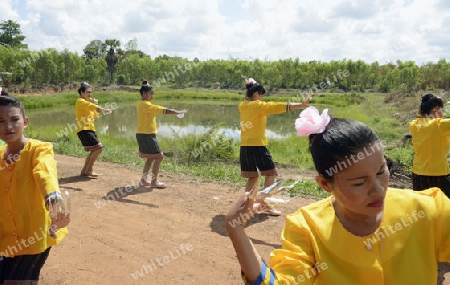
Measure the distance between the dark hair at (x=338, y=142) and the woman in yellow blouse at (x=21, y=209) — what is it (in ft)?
5.11

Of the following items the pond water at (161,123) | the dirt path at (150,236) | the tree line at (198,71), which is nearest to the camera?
the dirt path at (150,236)

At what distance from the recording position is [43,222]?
2.39 m

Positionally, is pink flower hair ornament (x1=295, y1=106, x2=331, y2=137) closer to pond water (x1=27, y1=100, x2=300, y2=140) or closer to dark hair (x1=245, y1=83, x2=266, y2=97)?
dark hair (x1=245, y1=83, x2=266, y2=97)

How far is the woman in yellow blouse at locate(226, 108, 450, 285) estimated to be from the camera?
133 centimetres

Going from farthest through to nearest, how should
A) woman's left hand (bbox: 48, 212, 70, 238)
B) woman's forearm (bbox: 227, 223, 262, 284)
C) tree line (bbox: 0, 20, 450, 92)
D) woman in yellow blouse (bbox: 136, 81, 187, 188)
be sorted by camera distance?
tree line (bbox: 0, 20, 450, 92) < woman in yellow blouse (bbox: 136, 81, 187, 188) < woman's left hand (bbox: 48, 212, 70, 238) < woman's forearm (bbox: 227, 223, 262, 284)

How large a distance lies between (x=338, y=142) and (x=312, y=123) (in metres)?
0.11

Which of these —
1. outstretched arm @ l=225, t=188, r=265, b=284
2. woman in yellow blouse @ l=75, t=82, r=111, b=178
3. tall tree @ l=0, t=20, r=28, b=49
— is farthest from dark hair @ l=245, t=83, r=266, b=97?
tall tree @ l=0, t=20, r=28, b=49

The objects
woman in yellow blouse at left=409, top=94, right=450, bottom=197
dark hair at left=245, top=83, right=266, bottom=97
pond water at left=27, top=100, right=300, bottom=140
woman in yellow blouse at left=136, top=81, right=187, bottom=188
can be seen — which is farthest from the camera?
pond water at left=27, top=100, right=300, bottom=140

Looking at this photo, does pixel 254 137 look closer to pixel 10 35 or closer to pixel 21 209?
pixel 21 209

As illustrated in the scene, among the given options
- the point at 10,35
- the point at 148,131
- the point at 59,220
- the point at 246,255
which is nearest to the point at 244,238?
the point at 246,255

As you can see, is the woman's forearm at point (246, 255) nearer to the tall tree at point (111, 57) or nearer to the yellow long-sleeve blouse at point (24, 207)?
the yellow long-sleeve blouse at point (24, 207)

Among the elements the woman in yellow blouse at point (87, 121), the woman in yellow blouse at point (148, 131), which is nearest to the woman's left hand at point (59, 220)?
the woman in yellow blouse at point (148, 131)

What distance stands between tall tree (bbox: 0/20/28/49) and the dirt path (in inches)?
1678

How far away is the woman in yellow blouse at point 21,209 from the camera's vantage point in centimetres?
232
